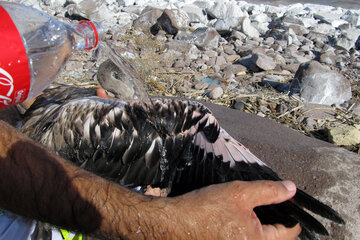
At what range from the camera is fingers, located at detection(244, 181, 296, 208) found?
Result: 133 centimetres

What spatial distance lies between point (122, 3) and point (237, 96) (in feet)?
20.3

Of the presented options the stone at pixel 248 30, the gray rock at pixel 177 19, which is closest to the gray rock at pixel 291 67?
the stone at pixel 248 30

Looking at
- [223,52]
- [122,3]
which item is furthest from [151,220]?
[122,3]

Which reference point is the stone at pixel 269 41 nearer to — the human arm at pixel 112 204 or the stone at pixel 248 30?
the stone at pixel 248 30

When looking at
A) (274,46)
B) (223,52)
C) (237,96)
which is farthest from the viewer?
(274,46)

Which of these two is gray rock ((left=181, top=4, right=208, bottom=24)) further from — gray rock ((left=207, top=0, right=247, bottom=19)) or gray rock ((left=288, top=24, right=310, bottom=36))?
gray rock ((left=288, top=24, right=310, bottom=36))

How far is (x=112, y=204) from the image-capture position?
1315 mm

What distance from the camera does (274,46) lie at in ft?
20.7

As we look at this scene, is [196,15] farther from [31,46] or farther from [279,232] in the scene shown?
[279,232]

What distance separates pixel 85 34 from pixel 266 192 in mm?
1154

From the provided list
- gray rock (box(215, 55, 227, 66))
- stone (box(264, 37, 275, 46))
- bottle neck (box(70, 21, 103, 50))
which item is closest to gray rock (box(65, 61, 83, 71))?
gray rock (box(215, 55, 227, 66))

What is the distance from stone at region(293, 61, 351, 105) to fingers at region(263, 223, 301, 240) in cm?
286

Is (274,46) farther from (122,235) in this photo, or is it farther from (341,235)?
(122,235)

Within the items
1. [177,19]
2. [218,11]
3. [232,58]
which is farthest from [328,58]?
[218,11]
